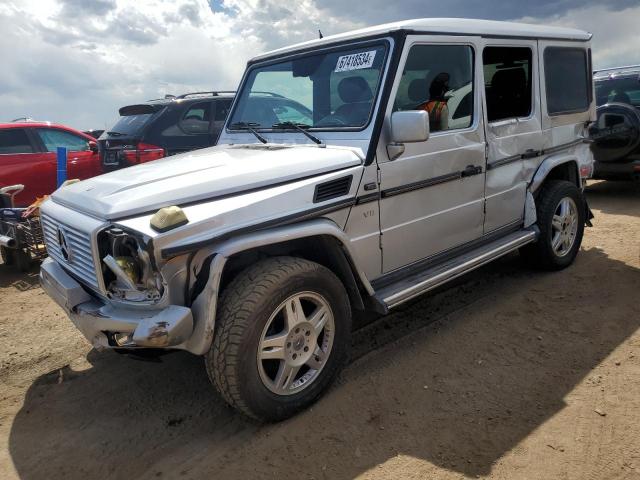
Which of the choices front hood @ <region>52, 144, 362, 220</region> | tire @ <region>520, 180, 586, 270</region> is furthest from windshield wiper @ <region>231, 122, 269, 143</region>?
tire @ <region>520, 180, 586, 270</region>

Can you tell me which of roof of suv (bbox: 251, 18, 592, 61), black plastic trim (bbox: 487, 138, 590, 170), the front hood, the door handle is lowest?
the door handle

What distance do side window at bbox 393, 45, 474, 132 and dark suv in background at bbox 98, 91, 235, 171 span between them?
452cm

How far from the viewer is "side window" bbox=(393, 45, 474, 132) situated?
336 centimetres

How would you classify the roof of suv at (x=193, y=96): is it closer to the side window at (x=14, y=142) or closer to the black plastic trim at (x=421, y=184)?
the side window at (x=14, y=142)

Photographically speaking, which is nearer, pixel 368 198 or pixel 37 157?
pixel 368 198

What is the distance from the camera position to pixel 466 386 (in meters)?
3.12

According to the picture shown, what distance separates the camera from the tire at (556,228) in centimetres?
463

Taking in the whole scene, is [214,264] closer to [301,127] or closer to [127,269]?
[127,269]

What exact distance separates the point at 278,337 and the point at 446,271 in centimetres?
148

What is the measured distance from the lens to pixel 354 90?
133 inches

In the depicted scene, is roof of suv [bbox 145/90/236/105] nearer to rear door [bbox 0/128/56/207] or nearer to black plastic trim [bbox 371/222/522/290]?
rear door [bbox 0/128/56/207]

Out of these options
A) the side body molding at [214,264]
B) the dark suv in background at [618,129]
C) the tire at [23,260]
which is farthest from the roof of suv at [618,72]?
the tire at [23,260]

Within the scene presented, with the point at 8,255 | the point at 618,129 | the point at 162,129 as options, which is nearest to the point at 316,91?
the point at 8,255

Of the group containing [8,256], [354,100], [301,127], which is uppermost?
[354,100]
